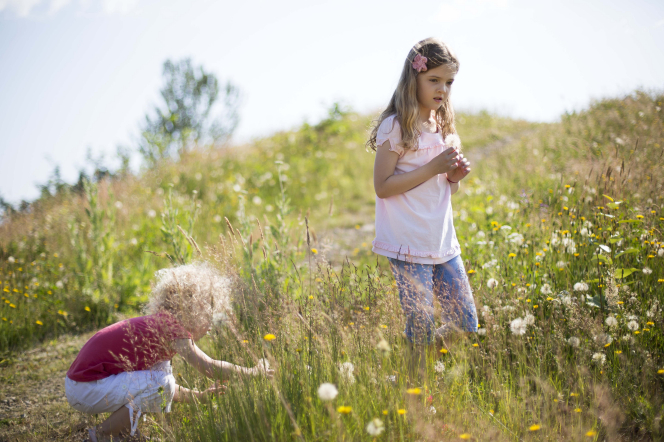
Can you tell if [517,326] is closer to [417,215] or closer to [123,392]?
[417,215]

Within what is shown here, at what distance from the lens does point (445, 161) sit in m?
2.12

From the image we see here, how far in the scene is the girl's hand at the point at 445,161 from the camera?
2121mm

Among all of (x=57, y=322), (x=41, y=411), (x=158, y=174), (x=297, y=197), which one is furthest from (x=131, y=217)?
(x=41, y=411)

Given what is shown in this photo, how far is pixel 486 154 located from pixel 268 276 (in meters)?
7.29

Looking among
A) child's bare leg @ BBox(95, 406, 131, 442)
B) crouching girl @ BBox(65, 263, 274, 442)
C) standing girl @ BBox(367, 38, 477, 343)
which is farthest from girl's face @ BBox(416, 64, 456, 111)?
child's bare leg @ BBox(95, 406, 131, 442)

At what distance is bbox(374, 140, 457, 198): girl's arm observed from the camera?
213cm

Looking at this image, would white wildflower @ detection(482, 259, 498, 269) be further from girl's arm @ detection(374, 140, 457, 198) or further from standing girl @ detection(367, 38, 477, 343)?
girl's arm @ detection(374, 140, 457, 198)

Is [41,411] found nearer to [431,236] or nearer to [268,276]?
[268,276]

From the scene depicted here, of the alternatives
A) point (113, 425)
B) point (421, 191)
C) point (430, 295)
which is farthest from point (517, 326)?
point (113, 425)

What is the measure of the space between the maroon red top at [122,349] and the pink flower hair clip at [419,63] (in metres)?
1.77

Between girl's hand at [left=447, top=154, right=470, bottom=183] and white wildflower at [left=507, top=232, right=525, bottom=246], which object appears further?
white wildflower at [left=507, top=232, right=525, bottom=246]

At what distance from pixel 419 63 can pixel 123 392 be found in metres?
2.26

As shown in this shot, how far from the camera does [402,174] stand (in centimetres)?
219

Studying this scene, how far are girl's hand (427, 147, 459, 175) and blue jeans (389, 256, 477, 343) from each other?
484mm
